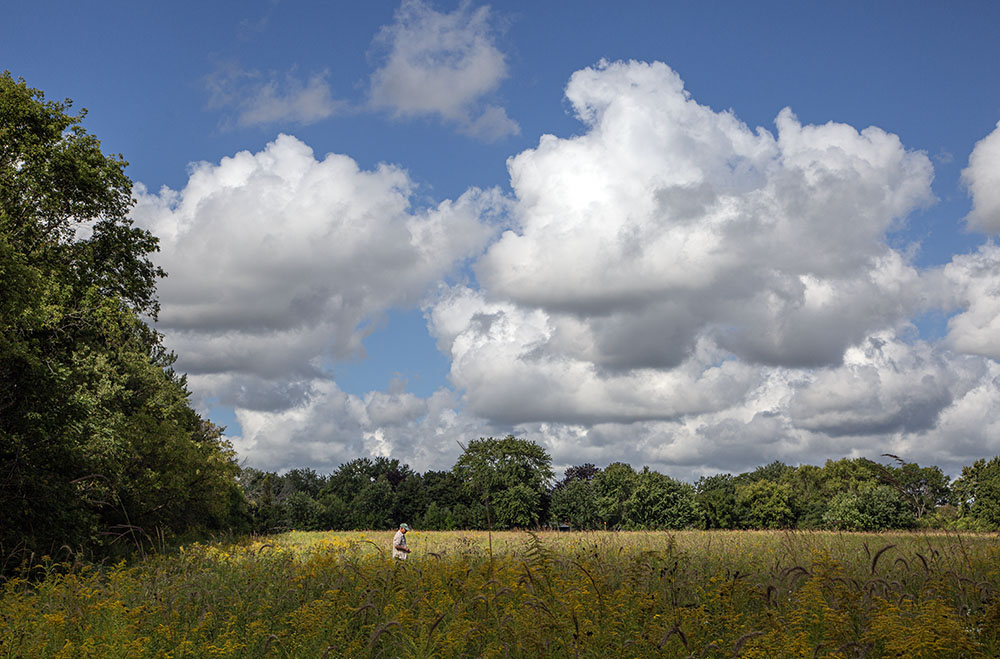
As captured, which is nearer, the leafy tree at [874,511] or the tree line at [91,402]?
the tree line at [91,402]

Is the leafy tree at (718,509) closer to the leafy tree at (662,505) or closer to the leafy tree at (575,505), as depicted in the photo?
the leafy tree at (662,505)

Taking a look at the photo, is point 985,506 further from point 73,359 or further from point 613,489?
point 73,359

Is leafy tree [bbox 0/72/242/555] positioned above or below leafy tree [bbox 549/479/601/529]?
above

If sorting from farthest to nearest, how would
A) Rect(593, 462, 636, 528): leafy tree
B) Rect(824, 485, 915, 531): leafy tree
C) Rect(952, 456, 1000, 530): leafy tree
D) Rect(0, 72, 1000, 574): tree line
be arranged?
Rect(593, 462, 636, 528): leafy tree, Rect(824, 485, 915, 531): leafy tree, Rect(952, 456, 1000, 530): leafy tree, Rect(0, 72, 1000, 574): tree line

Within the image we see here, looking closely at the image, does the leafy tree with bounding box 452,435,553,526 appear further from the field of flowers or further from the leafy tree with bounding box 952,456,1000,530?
the field of flowers

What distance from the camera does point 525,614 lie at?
698cm

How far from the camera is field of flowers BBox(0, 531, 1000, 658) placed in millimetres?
6055

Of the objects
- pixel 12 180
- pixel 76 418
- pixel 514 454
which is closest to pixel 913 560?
pixel 76 418

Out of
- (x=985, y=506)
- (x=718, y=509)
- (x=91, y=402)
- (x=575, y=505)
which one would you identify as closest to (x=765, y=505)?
(x=718, y=509)

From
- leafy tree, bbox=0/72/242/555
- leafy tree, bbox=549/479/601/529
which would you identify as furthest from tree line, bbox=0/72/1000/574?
leafy tree, bbox=549/479/601/529

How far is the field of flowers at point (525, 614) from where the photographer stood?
19.9 ft

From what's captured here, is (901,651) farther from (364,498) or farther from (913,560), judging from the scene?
(364,498)

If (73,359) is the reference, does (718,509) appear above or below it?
below

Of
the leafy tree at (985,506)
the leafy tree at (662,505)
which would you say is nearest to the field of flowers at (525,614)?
the leafy tree at (985,506)
